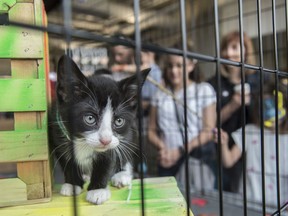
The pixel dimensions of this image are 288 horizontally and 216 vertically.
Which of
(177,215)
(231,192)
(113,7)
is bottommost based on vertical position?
(231,192)

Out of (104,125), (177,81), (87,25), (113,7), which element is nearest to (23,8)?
(104,125)

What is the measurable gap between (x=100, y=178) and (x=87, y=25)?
1.74 m

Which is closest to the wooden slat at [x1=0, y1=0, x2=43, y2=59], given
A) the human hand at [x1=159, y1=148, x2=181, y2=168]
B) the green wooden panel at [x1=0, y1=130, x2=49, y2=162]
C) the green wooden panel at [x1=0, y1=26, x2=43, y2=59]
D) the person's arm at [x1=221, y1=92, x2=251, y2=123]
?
the green wooden panel at [x1=0, y1=26, x2=43, y2=59]

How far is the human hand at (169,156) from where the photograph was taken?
175 cm

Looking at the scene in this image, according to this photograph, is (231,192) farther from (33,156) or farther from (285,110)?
(33,156)

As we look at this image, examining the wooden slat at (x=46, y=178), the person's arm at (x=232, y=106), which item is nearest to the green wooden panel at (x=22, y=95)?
the wooden slat at (x=46, y=178)

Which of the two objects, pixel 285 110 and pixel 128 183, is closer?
pixel 128 183

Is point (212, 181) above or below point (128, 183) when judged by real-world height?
below

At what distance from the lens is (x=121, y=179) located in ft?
2.17

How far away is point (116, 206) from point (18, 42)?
333mm

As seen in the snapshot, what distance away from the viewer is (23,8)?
500 millimetres

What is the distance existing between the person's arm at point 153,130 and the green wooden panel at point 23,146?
1350 mm

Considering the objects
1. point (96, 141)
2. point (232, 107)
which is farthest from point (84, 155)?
point (232, 107)

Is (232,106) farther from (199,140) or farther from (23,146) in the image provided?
(23,146)
